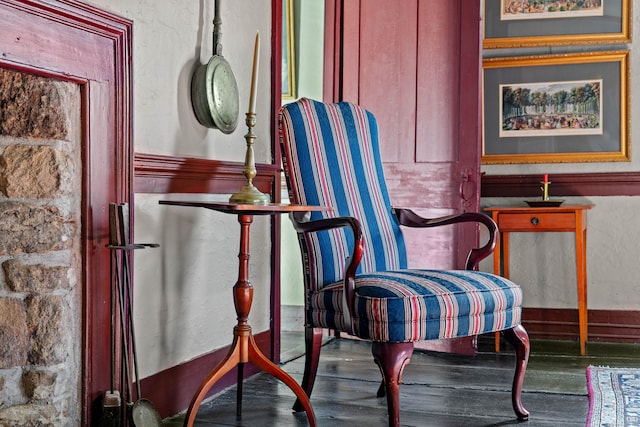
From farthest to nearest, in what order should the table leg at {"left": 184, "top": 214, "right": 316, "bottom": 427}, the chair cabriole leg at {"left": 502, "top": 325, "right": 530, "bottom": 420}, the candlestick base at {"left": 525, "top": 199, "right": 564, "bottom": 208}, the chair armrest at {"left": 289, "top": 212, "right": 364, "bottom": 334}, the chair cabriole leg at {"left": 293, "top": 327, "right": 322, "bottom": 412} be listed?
the candlestick base at {"left": 525, "top": 199, "right": 564, "bottom": 208} → the chair cabriole leg at {"left": 293, "top": 327, "right": 322, "bottom": 412} → the chair cabriole leg at {"left": 502, "top": 325, "right": 530, "bottom": 420} → the table leg at {"left": 184, "top": 214, "right": 316, "bottom": 427} → the chair armrest at {"left": 289, "top": 212, "right": 364, "bottom": 334}

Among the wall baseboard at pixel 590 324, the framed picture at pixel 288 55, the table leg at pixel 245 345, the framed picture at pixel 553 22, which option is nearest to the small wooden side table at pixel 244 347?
the table leg at pixel 245 345

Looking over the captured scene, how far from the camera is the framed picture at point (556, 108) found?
4164 millimetres

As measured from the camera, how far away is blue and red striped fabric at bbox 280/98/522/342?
2.21m

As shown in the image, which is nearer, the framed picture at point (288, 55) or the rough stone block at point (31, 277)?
the rough stone block at point (31, 277)

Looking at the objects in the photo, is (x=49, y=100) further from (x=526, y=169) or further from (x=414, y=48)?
(x=526, y=169)

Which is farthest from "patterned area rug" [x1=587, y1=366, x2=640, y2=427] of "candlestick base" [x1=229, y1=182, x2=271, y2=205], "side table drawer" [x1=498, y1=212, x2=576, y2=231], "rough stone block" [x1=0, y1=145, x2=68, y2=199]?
"rough stone block" [x1=0, y1=145, x2=68, y2=199]

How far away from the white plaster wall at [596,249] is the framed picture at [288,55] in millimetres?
1370

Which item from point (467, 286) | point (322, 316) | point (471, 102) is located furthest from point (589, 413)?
point (471, 102)

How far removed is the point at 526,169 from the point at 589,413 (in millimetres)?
1976

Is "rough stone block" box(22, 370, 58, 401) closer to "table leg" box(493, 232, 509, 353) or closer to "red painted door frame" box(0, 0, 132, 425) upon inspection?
"red painted door frame" box(0, 0, 132, 425)

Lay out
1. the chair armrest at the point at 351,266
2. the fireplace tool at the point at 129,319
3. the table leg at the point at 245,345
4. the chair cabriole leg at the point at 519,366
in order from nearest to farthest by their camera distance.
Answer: the fireplace tool at the point at 129,319 → the chair armrest at the point at 351,266 → the table leg at the point at 245,345 → the chair cabriole leg at the point at 519,366

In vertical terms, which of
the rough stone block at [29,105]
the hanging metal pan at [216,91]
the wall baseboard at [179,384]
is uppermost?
the hanging metal pan at [216,91]

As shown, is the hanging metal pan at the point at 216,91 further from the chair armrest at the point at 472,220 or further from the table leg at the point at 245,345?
the chair armrest at the point at 472,220

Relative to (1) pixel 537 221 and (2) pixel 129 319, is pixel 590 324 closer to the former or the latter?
(1) pixel 537 221
